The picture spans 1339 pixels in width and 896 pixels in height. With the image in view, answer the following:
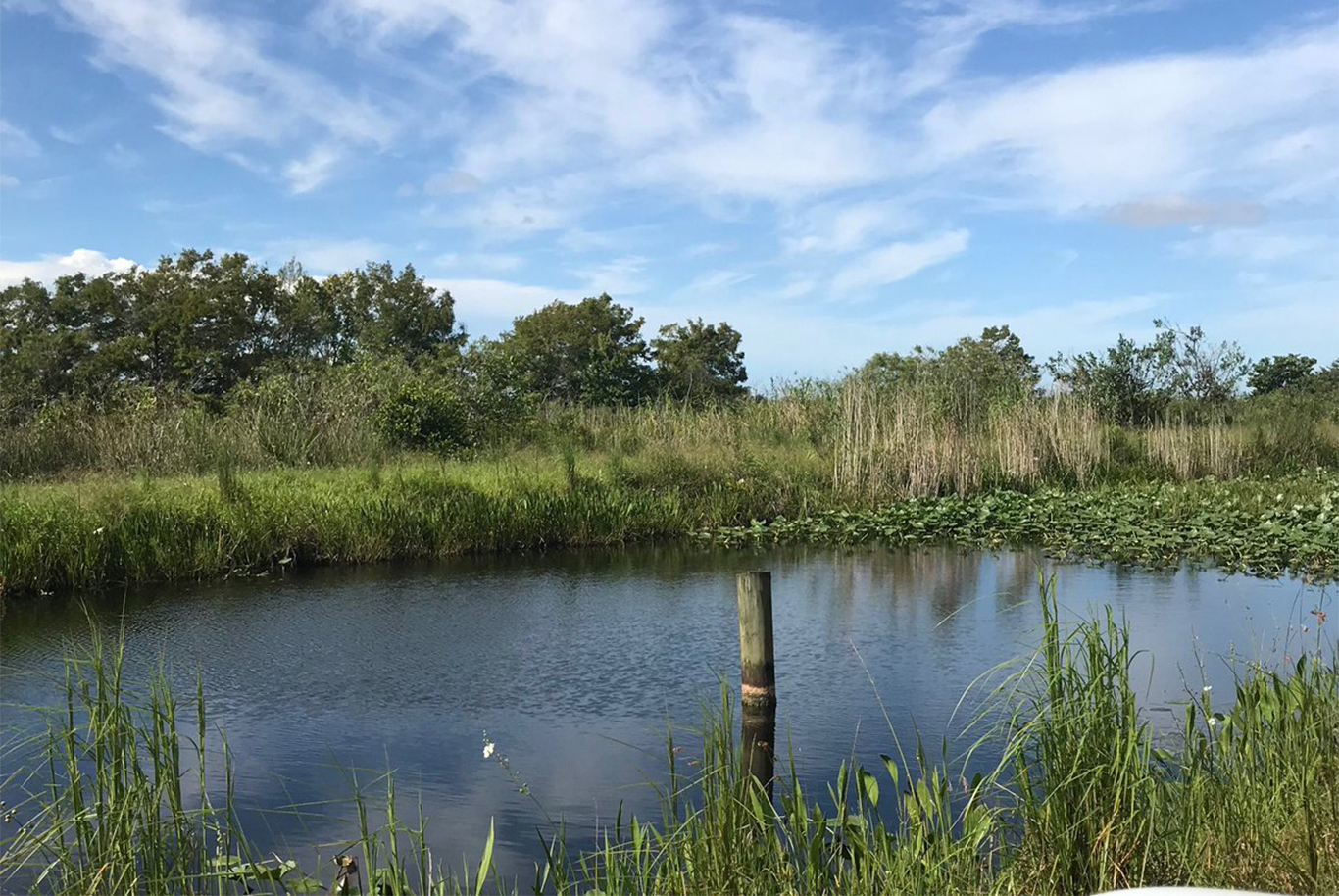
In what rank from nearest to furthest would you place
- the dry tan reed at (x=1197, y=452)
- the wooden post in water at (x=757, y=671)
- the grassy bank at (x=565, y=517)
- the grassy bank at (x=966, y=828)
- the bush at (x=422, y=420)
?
the grassy bank at (x=966, y=828) → the wooden post in water at (x=757, y=671) → the grassy bank at (x=565, y=517) → the dry tan reed at (x=1197, y=452) → the bush at (x=422, y=420)

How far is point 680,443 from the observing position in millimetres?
16016

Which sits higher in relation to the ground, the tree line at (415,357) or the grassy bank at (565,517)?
the tree line at (415,357)

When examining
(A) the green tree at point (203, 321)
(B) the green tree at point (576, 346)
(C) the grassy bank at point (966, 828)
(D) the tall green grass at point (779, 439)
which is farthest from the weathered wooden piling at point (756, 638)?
(B) the green tree at point (576, 346)

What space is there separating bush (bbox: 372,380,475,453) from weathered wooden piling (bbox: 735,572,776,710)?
40.5 ft

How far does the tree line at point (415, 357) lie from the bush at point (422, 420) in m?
0.02

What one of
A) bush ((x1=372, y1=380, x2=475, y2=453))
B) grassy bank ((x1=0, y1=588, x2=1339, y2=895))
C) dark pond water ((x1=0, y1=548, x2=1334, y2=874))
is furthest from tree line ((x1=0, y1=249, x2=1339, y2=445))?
grassy bank ((x1=0, y1=588, x2=1339, y2=895))

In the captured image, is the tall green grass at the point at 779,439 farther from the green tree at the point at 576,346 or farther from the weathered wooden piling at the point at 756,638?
the green tree at the point at 576,346

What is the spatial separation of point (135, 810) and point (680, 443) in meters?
13.0

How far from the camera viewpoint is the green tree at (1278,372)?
118ft

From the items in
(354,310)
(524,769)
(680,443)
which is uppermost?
(354,310)

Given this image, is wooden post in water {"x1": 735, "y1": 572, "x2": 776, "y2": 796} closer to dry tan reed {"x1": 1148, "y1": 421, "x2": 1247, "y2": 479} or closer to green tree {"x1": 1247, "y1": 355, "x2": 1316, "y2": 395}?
dry tan reed {"x1": 1148, "y1": 421, "x2": 1247, "y2": 479}

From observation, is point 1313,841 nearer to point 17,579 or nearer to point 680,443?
point 17,579

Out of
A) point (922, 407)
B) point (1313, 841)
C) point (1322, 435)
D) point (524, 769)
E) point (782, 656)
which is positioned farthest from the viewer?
point (1322, 435)

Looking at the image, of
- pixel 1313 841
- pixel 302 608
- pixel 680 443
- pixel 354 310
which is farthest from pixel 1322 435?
pixel 354 310
